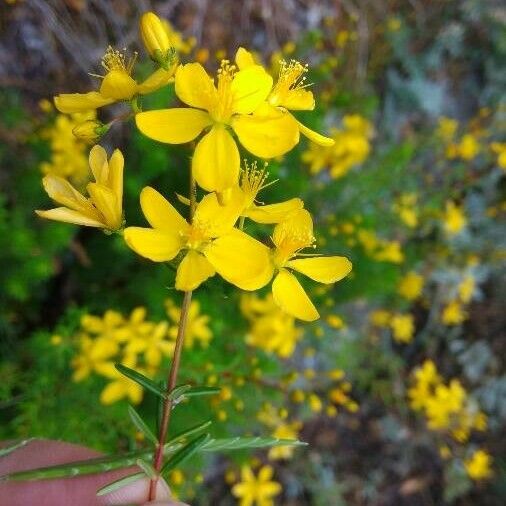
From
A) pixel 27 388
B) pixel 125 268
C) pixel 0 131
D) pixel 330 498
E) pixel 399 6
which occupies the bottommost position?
pixel 330 498

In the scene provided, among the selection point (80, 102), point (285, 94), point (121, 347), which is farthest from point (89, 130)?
point (121, 347)

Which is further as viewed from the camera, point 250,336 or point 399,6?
point 399,6

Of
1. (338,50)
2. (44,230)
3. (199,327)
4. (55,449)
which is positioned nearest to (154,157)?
(44,230)

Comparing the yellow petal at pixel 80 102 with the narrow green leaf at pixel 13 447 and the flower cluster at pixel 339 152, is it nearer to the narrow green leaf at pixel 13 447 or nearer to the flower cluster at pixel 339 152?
the narrow green leaf at pixel 13 447

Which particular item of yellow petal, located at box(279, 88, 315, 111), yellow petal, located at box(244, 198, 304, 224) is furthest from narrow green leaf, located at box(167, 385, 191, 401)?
yellow petal, located at box(279, 88, 315, 111)

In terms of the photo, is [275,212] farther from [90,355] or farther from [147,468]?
[90,355]

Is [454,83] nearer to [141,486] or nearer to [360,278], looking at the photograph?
[360,278]
